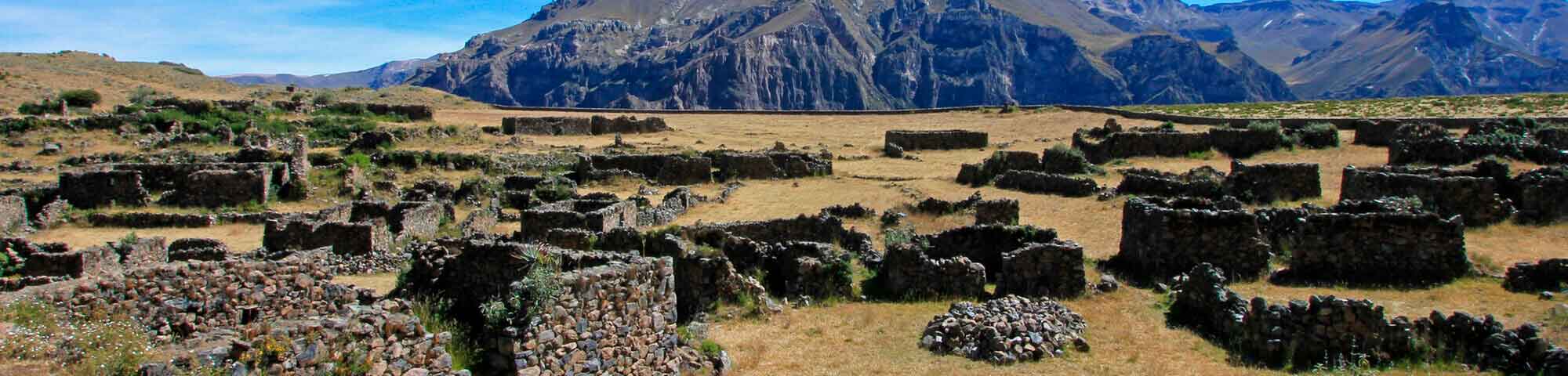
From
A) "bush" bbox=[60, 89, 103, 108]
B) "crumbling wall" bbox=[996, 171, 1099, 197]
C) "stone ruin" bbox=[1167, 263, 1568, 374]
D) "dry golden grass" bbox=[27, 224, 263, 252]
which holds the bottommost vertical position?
"dry golden grass" bbox=[27, 224, 263, 252]

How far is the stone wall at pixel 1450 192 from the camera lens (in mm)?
17812

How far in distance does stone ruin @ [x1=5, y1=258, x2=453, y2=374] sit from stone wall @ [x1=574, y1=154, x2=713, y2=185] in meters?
23.2

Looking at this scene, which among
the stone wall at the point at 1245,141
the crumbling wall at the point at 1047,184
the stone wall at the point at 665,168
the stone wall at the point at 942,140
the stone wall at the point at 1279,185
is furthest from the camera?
the stone wall at the point at 942,140

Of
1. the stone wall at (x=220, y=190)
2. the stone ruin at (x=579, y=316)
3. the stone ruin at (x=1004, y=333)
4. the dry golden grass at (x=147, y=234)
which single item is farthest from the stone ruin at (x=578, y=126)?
the stone ruin at (x=579, y=316)

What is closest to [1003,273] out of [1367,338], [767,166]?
[1367,338]

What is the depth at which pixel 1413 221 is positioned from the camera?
13758 millimetres

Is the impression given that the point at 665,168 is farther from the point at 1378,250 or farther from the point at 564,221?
the point at 1378,250

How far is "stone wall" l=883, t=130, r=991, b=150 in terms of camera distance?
1844 inches

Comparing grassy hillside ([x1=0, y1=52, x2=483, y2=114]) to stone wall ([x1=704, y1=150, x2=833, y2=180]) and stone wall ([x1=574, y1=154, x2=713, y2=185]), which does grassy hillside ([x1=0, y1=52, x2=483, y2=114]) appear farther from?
stone wall ([x1=704, y1=150, x2=833, y2=180])

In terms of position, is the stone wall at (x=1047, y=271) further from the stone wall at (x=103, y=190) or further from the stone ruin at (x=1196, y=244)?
the stone wall at (x=103, y=190)

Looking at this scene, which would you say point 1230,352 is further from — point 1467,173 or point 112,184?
point 112,184

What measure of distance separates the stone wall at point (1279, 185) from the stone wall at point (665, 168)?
57.1ft

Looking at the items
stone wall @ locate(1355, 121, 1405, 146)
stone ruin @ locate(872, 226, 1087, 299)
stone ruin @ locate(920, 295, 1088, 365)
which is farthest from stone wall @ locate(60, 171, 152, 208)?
stone wall @ locate(1355, 121, 1405, 146)

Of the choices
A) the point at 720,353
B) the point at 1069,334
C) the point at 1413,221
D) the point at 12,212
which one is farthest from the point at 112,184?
the point at 1413,221
